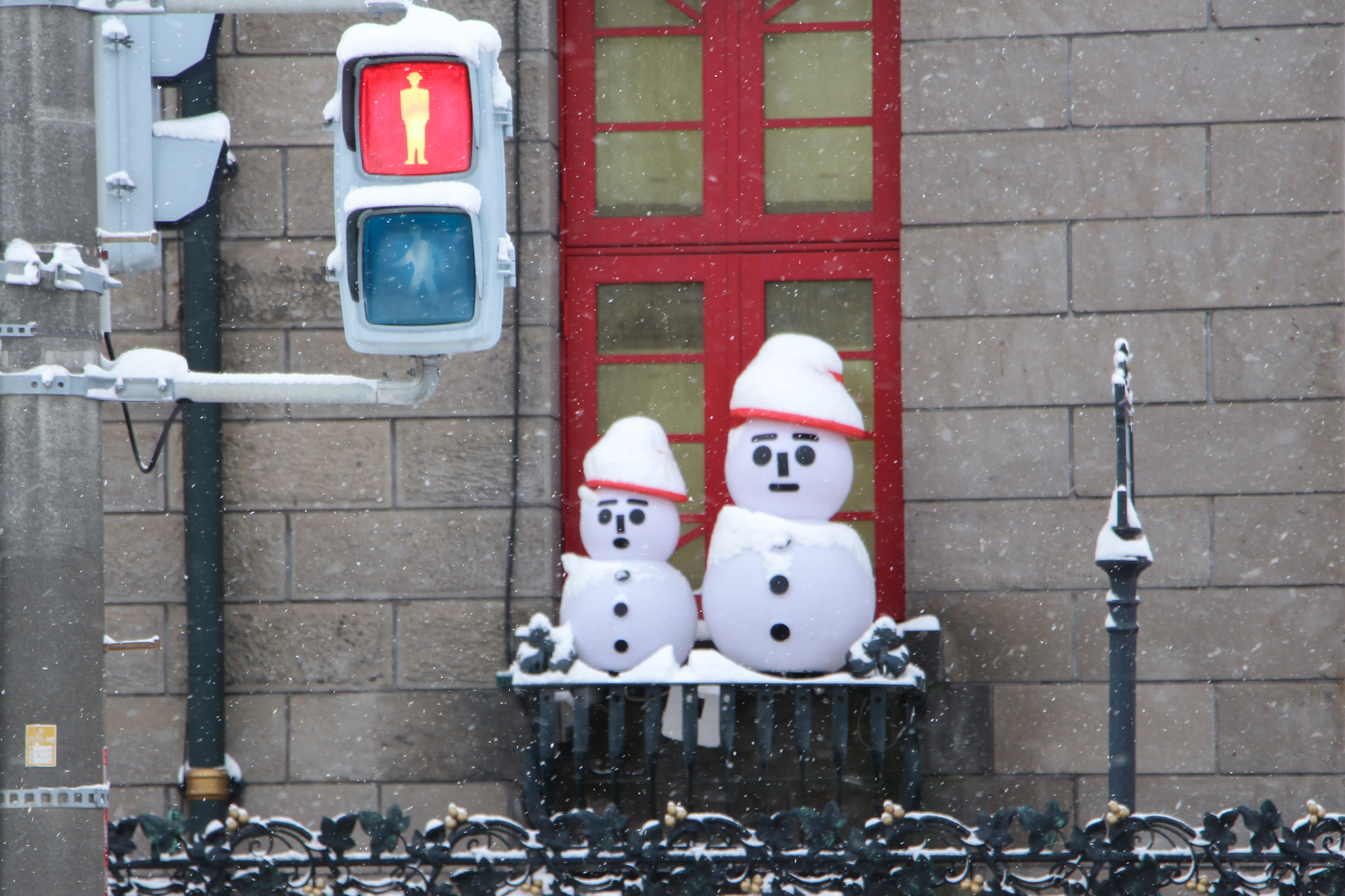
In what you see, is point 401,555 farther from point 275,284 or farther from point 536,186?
point 536,186

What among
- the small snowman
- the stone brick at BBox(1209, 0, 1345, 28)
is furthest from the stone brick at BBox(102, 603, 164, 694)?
the stone brick at BBox(1209, 0, 1345, 28)

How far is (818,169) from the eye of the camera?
7.61m

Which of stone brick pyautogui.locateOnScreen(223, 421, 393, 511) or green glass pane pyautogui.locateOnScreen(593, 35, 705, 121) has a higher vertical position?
green glass pane pyautogui.locateOnScreen(593, 35, 705, 121)

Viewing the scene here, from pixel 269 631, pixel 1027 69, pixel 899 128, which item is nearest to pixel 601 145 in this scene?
pixel 899 128

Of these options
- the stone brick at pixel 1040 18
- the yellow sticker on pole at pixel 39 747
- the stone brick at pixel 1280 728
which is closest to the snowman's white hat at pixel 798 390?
the stone brick at pixel 1040 18

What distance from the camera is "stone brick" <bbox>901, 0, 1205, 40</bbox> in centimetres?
718

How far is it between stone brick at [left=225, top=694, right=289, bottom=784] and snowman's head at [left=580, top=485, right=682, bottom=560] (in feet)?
6.22

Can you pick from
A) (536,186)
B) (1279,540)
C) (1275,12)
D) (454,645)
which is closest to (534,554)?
(454,645)

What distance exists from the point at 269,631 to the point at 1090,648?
4.05 metres

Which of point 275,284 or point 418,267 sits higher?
point 275,284

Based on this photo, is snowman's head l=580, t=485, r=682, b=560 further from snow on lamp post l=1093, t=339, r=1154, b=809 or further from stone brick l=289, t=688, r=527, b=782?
snow on lamp post l=1093, t=339, r=1154, b=809

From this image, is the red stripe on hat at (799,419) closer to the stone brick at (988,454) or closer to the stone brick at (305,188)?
the stone brick at (988,454)

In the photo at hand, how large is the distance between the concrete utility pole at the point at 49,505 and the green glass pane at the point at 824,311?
172 inches

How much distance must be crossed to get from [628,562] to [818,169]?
2.42 metres
